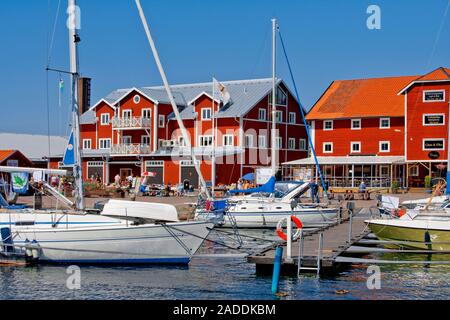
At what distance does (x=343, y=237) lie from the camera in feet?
94.4

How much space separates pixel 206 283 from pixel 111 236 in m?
3.99

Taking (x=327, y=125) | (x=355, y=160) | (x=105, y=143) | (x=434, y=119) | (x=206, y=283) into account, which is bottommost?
(x=206, y=283)

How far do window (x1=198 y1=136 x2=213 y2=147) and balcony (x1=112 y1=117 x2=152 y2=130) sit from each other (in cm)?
570

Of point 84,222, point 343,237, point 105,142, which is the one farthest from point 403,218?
point 105,142

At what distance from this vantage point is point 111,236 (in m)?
23.1

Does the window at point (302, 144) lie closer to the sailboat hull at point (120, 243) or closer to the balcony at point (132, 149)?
the balcony at point (132, 149)

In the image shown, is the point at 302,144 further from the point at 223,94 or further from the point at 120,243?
the point at 120,243

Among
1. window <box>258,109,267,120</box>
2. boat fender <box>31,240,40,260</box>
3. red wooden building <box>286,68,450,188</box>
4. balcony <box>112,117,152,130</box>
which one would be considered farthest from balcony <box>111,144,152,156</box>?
boat fender <box>31,240,40,260</box>

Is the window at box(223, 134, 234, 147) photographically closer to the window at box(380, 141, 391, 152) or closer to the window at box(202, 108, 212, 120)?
the window at box(202, 108, 212, 120)

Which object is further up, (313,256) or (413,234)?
(413,234)

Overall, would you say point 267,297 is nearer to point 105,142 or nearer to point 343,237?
point 343,237

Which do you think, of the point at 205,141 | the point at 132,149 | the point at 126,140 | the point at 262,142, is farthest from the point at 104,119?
the point at 262,142

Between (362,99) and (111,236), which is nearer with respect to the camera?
(111,236)

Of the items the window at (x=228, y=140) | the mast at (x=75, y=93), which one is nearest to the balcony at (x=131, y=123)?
the window at (x=228, y=140)
